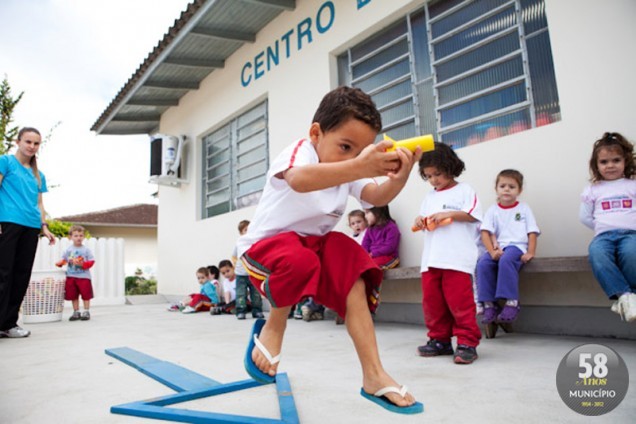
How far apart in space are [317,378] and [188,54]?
22.6 ft

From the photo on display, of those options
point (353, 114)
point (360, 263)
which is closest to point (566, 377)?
point (360, 263)

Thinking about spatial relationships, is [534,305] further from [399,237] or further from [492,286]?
[399,237]

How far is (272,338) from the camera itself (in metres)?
1.61

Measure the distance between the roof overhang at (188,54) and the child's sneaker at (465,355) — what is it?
5209 mm

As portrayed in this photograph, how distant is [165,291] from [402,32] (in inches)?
Result: 295

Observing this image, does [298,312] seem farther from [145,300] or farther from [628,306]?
[145,300]

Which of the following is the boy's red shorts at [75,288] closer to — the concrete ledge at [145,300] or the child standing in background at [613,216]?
the concrete ledge at [145,300]

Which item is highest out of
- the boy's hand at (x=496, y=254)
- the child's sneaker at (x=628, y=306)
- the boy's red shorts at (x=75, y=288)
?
the boy's hand at (x=496, y=254)

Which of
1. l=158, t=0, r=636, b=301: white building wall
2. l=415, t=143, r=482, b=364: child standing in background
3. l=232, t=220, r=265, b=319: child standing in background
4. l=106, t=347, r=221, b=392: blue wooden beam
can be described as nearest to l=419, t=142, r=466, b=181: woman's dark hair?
l=415, t=143, r=482, b=364: child standing in background

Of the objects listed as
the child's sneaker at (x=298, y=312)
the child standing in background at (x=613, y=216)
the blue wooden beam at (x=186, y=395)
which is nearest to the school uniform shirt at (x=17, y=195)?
the blue wooden beam at (x=186, y=395)

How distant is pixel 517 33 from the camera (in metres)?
3.67

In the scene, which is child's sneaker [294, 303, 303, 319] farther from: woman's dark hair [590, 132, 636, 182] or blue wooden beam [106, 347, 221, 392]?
woman's dark hair [590, 132, 636, 182]

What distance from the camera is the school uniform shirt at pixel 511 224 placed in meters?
3.14

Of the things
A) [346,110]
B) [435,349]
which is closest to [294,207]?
[346,110]
